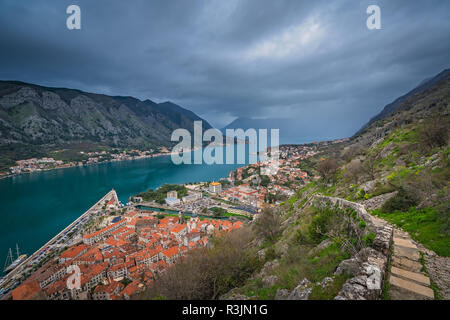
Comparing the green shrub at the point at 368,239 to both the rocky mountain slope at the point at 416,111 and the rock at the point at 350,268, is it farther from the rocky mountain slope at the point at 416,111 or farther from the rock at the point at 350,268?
the rocky mountain slope at the point at 416,111

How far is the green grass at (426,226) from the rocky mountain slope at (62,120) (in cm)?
10675

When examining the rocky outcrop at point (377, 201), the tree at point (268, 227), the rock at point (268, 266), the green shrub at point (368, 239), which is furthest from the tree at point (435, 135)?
the rock at point (268, 266)

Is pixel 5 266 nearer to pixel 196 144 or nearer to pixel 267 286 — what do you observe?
pixel 267 286

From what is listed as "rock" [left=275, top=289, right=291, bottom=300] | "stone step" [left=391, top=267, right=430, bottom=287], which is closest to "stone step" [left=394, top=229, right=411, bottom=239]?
→ "stone step" [left=391, top=267, right=430, bottom=287]

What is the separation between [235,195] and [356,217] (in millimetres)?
29971

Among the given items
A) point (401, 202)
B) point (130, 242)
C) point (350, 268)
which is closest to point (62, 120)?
point (130, 242)

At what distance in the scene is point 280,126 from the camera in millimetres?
145375

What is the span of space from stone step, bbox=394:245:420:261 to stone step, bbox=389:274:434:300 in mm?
702

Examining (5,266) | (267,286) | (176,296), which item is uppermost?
(267,286)

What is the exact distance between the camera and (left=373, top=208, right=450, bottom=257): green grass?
3.65 meters

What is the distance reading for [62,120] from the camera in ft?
315

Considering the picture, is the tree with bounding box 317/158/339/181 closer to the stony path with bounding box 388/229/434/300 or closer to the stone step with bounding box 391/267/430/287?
the stony path with bounding box 388/229/434/300
